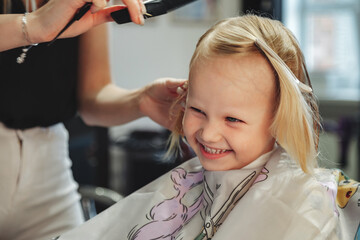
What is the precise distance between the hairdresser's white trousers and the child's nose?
1.68 ft

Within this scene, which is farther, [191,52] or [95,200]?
[191,52]

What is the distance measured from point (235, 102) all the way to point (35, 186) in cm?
62

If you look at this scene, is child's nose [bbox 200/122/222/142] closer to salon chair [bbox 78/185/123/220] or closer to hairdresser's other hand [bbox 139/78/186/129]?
hairdresser's other hand [bbox 139/78/186/129]

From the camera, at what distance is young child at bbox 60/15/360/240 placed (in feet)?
2.97

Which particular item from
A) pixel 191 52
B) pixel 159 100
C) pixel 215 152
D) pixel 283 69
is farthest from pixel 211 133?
pixel 191 52

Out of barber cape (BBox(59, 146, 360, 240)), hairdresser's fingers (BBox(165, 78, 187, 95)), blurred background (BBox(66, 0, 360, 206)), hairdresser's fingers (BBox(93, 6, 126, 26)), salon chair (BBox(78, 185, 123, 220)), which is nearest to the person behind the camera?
barber cape (BBox(59, 146, 360, 240))

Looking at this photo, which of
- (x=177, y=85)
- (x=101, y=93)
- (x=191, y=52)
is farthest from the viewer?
(x=191, y=52)

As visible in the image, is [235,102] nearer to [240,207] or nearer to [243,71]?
[243,71]

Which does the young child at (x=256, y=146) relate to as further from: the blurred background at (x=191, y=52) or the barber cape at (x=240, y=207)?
the blurred background at (x=191, y=52)

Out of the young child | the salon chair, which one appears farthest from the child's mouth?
the salon chair

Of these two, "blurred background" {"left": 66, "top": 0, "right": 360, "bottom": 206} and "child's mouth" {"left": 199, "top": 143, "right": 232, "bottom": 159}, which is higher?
"child's mouth" {"left": 199, "top": 143, "right": 232, "bottom": 159}

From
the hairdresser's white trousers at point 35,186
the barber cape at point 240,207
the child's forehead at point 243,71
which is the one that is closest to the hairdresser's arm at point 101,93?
the hairdresser's white trousers at point 35,186

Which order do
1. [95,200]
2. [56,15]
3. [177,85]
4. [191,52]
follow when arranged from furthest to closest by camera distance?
[191,52] < [95,200] < [177,85] < [56,15]

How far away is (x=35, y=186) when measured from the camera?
1.22 m
